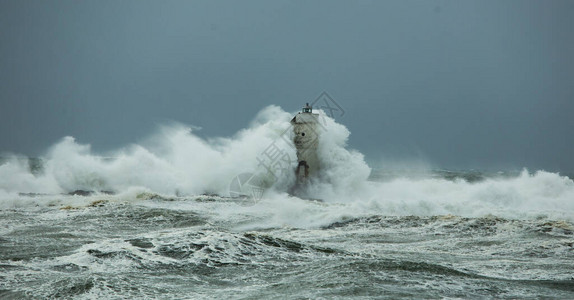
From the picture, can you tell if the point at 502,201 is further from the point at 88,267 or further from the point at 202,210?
the point at 88,267

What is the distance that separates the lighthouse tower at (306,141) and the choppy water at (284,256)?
993 cm

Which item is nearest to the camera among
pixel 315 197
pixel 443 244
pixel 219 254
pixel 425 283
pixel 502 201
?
pixel 425 283

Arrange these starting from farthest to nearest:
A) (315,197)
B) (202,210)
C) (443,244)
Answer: (315,197) → (202,210) → (443,244)

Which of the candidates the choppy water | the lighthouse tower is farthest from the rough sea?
the lighthouse tower

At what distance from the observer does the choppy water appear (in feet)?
18.4

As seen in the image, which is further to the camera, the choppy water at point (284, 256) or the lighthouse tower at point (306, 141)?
the lighthouse tower at point (306, 141)

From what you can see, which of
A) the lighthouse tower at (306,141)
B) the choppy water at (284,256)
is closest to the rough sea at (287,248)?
the choppy water at (284,256)

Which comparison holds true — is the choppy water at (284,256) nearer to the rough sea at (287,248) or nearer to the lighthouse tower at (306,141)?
the rough sea at (287,248)

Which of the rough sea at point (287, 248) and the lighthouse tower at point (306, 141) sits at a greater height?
the lighthouse tower at point (306, 141)

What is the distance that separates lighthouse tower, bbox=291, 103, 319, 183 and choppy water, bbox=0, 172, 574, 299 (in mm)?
9927

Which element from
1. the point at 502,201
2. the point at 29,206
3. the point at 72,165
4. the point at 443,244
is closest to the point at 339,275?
the point at 443,244

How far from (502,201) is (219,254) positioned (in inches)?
535

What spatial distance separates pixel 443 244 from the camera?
9367 millimetres

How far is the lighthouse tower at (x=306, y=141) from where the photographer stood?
2300 centimetres
